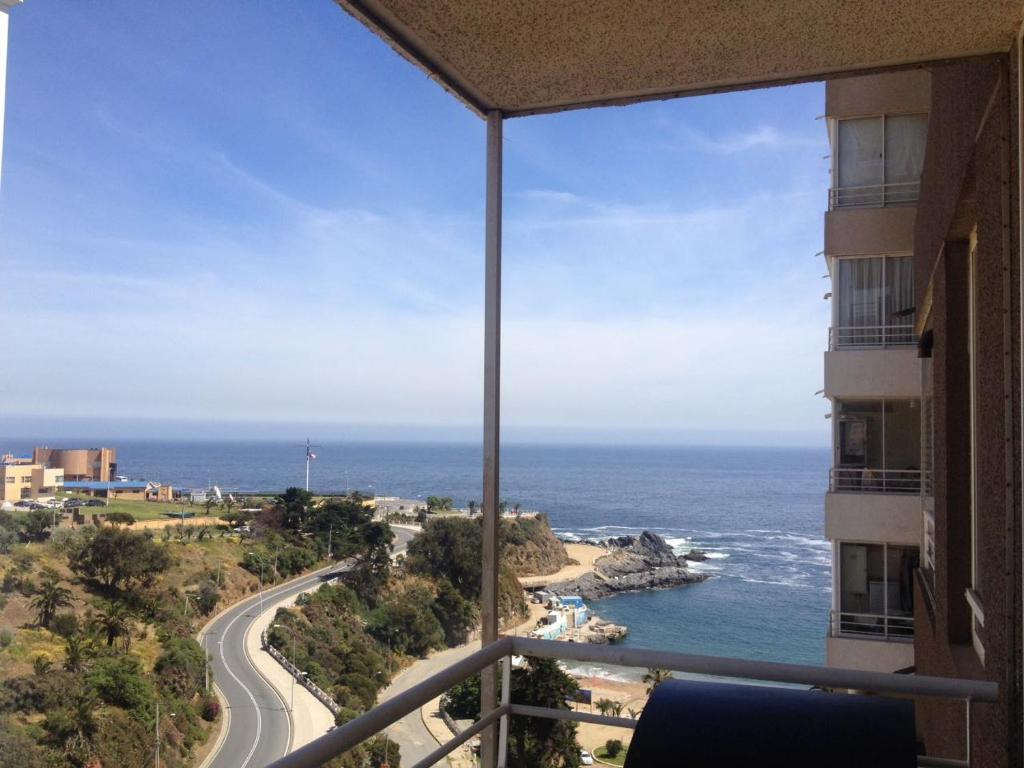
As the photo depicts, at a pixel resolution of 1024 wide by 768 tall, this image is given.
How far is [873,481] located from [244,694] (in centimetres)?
548

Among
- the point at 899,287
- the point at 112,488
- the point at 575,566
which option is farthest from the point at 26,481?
the point at 575,566

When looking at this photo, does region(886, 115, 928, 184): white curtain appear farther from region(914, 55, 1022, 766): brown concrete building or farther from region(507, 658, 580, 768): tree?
region(507, 658, 580, 768): tree

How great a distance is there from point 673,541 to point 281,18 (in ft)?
42.8

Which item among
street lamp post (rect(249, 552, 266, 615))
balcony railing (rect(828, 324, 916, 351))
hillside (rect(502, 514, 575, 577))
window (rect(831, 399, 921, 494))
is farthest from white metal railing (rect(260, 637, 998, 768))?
hillside (rect(502, 514, 575, 577))

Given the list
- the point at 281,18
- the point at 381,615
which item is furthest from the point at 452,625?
the point at 281,18

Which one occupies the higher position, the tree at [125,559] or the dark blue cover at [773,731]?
the dark blue cover at [773,731]

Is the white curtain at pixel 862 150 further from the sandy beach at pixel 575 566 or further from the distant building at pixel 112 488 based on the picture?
the sandy beach at pixel 575 566

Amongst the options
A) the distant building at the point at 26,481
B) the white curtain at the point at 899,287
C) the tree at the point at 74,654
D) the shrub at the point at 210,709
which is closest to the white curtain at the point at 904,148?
the white curtain at the point at 899,287

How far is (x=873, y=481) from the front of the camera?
6719 millimetres

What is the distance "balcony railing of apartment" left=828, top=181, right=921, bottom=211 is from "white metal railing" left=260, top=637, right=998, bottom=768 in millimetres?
5946

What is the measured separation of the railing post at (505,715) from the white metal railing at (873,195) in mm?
6098

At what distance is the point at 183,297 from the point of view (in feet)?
26.1

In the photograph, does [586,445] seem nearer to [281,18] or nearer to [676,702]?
[281,18]

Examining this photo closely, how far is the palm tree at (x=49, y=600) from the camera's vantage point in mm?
4457
